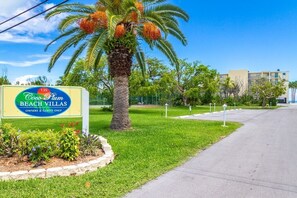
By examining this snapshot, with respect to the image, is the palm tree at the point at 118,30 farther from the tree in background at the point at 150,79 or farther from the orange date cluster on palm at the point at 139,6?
the tree in background at the point at 150,79

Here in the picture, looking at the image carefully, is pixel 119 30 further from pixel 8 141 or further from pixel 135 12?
pixel 8 141

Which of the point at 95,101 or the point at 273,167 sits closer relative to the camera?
the point at 273,167

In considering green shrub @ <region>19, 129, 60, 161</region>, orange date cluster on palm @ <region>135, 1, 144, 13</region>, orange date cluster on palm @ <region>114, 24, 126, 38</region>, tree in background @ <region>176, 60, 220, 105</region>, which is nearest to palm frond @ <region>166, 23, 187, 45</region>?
orange date cluster on palm @ <region>135, 1, 144, 13</region>

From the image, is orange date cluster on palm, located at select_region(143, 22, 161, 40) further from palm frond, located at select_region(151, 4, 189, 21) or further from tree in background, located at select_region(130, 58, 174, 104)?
tree in background, located at select_region(130, 58, 174, 104)

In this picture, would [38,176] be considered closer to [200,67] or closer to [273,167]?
[273,167]

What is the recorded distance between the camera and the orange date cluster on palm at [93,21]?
1089 cm

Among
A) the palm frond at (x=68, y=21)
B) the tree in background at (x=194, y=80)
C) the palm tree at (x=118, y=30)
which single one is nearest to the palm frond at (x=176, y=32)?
the palm tree at (x=118, y=30)

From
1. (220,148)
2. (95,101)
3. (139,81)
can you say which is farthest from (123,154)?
(95,101)

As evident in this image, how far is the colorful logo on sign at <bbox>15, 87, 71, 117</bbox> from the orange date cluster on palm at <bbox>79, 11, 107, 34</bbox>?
407 centimetres

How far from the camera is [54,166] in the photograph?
19.0ft

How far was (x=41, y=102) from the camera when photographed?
7.73 m

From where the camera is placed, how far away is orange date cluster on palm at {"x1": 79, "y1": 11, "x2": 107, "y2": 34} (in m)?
10.9

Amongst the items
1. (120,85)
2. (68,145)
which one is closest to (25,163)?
(68,145)

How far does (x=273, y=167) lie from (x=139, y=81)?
21.2 m
